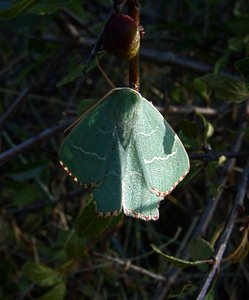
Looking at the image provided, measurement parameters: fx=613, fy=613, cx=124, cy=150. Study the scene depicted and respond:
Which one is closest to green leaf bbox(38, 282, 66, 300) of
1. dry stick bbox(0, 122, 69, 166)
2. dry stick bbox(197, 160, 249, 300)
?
dry stick bbox(0, 122, 69, 166)

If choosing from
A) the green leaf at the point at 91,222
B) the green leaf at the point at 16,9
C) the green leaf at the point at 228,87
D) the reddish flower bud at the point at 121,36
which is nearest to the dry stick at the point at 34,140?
the green leaf at the point at 91,222

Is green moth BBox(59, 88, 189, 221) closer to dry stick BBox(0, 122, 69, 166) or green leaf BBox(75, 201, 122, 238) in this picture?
green leaf BBox(75, 201, 122, 238)

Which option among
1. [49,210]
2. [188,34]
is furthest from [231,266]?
[188,34]

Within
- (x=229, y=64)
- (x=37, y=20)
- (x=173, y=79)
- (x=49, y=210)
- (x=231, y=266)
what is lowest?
(x=231, y=266)

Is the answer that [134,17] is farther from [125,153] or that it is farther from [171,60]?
[171,60]

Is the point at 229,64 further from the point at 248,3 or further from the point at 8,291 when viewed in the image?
the point at 8,291

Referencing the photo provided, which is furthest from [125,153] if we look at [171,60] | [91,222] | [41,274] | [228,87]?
[171,60]
